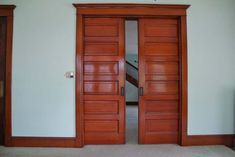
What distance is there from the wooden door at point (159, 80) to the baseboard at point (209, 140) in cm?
24

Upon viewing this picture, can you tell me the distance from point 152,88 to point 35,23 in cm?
237

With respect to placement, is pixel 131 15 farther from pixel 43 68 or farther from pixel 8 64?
pixel 8 64

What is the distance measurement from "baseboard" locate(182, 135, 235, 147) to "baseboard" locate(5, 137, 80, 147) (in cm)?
202

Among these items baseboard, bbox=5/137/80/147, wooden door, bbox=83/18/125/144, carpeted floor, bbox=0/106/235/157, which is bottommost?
carpeted floor, bbox=0/106/235/157

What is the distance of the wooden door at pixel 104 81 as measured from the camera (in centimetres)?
373

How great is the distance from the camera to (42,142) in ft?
11.8

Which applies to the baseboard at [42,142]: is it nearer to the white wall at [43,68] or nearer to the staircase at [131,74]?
the white wall at [43,68]

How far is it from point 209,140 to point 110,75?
2109 mm

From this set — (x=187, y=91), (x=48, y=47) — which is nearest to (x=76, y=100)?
(x=48, y=47)

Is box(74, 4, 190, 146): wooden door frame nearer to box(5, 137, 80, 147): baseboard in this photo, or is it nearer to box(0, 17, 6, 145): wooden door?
box(5, 137, 80, 147): baseboard

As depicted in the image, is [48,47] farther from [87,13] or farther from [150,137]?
[150,137]

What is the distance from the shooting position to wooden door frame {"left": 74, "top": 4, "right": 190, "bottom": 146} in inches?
142

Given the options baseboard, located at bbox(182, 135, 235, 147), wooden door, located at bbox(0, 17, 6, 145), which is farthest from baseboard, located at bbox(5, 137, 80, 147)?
baseboard, located at bbox(182, 135, 235, 147)

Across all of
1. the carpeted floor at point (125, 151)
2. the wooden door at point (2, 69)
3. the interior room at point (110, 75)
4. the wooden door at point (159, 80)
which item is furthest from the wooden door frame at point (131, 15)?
the wooden door at point (2, 69)
